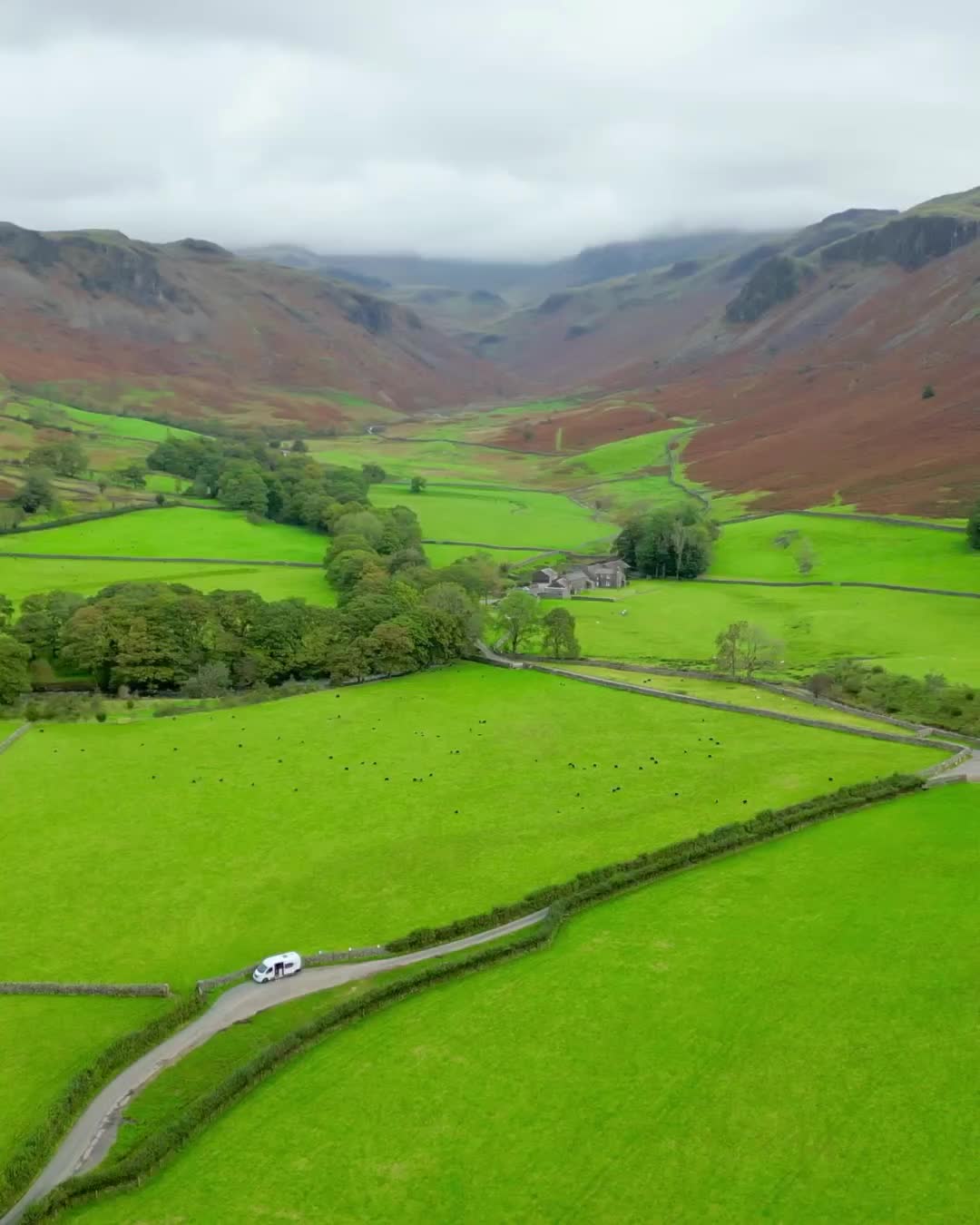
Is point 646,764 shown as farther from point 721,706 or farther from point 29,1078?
point 29,1078

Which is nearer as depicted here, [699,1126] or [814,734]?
[699,1126]

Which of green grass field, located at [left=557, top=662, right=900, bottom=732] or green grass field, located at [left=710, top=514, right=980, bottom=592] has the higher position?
green grass field, located at [left=710, top=514, right=980, bottom=592]

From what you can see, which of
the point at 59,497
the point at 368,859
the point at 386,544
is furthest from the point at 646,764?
the point at 59,497

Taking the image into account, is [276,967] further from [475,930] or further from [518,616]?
[518,616]

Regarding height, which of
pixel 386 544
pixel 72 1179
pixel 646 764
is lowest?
pixel 72 1179

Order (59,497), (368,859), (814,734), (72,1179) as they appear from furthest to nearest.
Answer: (59,497), (814,734), (368,859), (72,1179)

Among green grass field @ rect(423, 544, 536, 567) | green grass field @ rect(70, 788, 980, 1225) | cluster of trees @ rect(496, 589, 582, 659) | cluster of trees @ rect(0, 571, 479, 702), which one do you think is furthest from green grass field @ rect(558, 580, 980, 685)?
green grass field @ rect(70, 788, 980, 1225)

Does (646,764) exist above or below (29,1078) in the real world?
above

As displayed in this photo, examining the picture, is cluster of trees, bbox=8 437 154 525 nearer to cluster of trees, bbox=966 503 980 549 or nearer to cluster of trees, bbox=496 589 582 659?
cluster of trees, bbox=496 589 582 659
